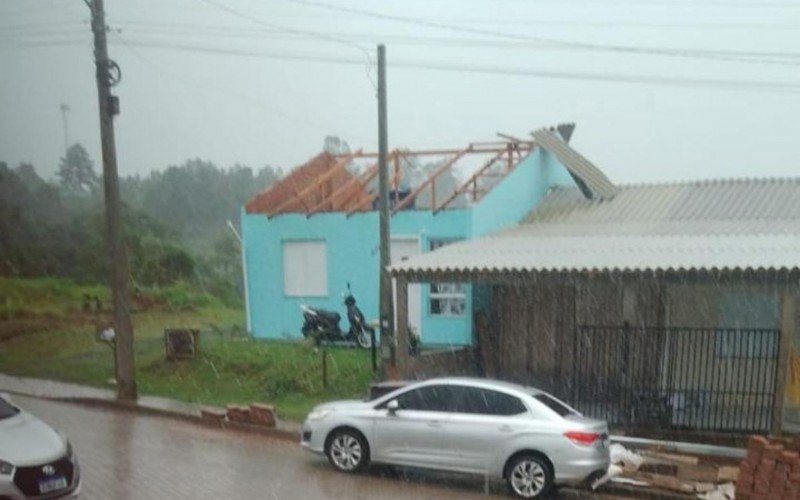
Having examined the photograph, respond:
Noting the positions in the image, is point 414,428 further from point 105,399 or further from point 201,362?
point 201,362

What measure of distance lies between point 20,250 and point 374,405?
433cm

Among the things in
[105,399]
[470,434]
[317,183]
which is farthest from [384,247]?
[105,399]

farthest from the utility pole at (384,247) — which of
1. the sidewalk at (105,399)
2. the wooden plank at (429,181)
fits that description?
the wooden plank at (429,181)

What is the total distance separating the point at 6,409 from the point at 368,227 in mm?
9430

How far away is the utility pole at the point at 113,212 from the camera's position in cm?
1147

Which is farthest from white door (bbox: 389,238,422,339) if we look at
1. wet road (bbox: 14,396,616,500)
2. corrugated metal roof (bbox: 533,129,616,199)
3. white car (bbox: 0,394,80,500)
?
white car (bbox: 0,394,80,500)

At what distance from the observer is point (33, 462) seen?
6473 millimetres

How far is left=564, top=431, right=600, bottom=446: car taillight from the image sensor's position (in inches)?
332

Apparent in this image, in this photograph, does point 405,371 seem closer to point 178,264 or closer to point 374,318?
point 374,318

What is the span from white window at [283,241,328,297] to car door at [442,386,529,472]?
780 centimetres

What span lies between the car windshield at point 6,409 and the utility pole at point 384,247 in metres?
6.19

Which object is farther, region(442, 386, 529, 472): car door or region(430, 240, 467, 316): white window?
region(430, 240, 467, 316): white window

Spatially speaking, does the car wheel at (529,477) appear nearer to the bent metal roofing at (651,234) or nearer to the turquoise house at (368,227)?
the bent metal roofing at (651,234)

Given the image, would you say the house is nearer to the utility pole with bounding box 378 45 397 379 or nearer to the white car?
the utility pole with bounding box 378 45 397 379
